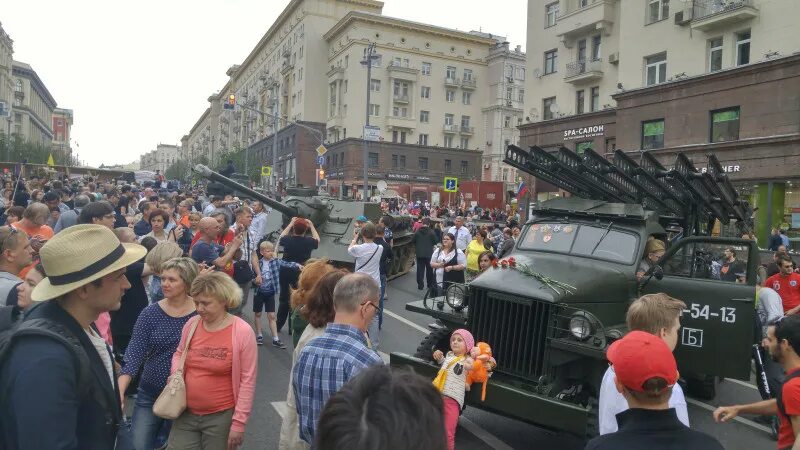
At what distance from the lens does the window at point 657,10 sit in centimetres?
2664

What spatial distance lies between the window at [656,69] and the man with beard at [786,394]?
2527 centimetres

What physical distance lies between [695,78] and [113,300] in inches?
1025

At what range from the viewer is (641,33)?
2753 centimetres

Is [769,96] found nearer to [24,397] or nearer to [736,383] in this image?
[736,383]

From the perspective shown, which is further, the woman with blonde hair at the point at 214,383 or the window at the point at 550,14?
the window at the point at 550,14

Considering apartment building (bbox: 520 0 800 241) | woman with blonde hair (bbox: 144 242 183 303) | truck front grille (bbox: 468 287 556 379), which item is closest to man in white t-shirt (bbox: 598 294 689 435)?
truck front grille (bbox: 468 287 556 379)

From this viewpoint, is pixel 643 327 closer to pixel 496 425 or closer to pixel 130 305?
pixel 496 425

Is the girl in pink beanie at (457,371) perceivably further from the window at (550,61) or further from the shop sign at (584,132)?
the window at (550,61)

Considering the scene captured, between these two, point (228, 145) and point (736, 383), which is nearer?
point (736, 383)

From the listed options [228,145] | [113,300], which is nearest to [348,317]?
[113,300]

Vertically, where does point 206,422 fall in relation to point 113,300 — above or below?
below

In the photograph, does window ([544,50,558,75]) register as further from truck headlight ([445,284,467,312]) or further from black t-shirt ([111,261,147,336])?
black t-shirt ([111,261,147,336])

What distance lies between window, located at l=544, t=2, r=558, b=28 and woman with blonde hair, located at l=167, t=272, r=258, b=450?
33.1m

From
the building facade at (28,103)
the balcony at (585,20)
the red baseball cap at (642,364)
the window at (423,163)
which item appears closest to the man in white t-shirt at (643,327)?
the red baseball cap at (642,364)
